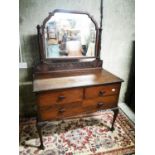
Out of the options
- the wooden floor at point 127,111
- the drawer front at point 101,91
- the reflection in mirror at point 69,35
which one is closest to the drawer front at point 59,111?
the drawer front at point 101,91

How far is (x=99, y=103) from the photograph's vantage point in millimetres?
1714

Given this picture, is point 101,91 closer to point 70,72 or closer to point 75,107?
point 75,107

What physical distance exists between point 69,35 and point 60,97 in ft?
2.48

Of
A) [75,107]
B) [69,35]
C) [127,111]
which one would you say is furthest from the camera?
[127,111]

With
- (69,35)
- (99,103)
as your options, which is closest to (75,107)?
(99,103)

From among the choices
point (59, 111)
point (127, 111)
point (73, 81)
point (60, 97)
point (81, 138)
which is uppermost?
point (73, 81)

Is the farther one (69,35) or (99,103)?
(69,35)

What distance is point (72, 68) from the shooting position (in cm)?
196

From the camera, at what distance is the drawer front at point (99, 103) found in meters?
1.67
